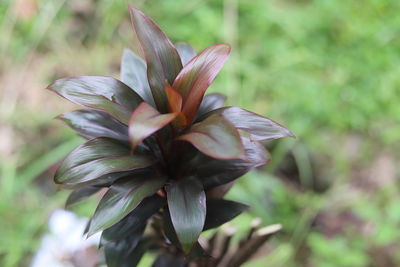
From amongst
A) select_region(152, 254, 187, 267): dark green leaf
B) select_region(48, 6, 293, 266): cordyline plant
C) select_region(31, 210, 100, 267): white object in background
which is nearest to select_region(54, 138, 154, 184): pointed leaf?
select_region(48, 6, 293, 266): cordyline plant

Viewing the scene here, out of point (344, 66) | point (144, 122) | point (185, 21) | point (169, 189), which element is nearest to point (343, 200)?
point (344, 66)

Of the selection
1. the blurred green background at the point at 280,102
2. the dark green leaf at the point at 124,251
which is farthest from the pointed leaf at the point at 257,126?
the blurred green background at the point at 280,102

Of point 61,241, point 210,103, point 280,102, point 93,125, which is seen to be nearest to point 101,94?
point 93,125

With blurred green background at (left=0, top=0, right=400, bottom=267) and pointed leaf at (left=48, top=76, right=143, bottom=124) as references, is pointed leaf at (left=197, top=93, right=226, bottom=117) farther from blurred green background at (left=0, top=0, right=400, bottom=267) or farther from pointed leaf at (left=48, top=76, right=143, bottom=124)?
blurred green background at (left=0, top=0, right=400, bottom=267)

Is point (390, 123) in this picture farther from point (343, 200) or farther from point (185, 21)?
point (185, 21)

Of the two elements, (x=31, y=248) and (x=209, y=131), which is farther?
(x=31, y=248)
